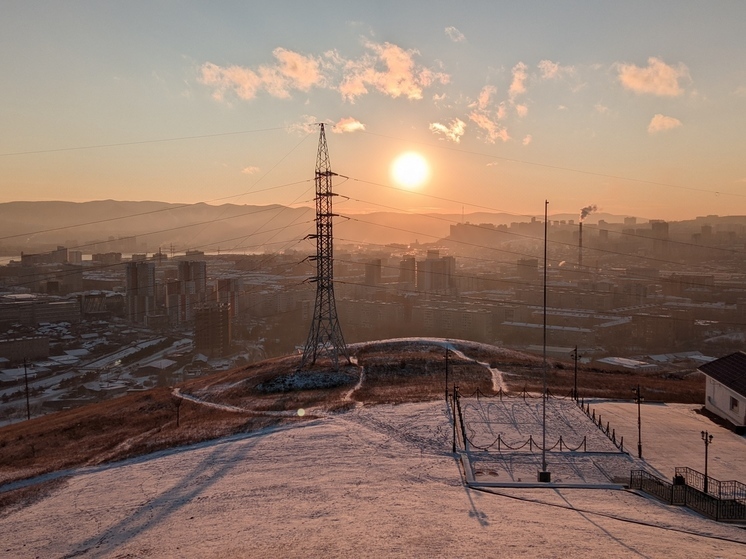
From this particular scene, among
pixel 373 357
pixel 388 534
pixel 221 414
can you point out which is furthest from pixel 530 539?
pixel 373 357

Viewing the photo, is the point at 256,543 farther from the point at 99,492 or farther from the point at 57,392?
the point at 57,392

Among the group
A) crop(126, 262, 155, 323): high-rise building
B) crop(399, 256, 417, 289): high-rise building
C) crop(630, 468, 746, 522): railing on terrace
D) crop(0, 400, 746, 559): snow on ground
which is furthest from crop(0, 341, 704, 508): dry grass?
crop(399, 256, 417, 289): high-rise building

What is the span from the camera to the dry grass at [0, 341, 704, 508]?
27906mm

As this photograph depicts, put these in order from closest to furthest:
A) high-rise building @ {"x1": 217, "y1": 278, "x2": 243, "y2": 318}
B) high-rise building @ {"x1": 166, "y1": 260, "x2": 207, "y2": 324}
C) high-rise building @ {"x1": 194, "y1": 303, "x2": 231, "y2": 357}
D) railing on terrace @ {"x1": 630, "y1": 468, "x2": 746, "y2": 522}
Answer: railing on terrace @ {"x1": 630, "y1": 468, "x2": 746, "y2": 522}
high-rise building @ {"x1": 194, "y1": 303, "x2": 231, "y2": 357}
high-rise building @ {"x1": 217, "y1": 278, "x2": 243, "y2": 318}
high-rise building @ {"x1": 166, "y1": 260, "x2": 207, "y2": 324}

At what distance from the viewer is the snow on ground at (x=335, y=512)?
14422 mm

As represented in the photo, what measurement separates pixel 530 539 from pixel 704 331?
453 ft

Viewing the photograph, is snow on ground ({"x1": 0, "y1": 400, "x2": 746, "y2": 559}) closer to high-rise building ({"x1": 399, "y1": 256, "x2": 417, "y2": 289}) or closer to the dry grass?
the dry grass

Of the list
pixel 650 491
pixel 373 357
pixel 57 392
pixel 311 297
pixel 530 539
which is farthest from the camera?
pixel 311 297

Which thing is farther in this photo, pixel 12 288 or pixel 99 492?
pixel 12 288

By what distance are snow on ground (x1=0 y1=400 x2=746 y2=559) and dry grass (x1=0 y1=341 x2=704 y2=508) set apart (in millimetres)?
3568

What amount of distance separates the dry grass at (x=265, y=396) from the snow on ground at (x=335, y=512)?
140 inches

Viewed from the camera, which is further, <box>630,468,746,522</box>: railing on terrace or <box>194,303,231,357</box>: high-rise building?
<box>194,303,231,357</box>: high-rise building

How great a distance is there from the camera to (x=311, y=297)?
17138 cm

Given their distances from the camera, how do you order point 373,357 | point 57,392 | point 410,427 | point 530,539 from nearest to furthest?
point 530,539, point 410,427, point 373,357, point 57,392
